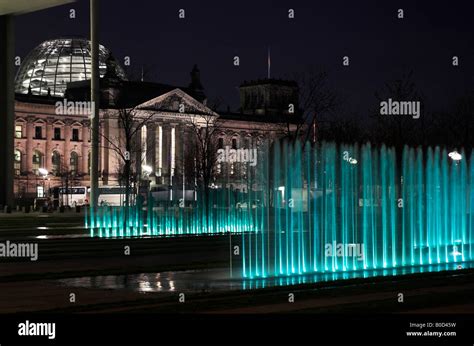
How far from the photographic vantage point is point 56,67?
443 feet

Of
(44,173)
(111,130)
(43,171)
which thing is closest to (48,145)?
(111,130)

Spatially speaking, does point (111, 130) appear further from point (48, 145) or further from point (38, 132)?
point (38, 132)

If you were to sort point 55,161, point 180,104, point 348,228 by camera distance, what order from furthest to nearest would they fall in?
point 180,104
point 55,161
point 348,228

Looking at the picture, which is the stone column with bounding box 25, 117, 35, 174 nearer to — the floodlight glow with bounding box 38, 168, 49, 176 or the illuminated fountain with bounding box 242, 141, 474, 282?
the floodlight glow with bounding box 38, 168, 49, 176

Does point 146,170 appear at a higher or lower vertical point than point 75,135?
lower

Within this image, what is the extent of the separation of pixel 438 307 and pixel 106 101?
97.8 metres

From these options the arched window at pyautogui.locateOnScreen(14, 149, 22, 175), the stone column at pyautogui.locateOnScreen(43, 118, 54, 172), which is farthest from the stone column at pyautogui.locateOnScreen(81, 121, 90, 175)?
the arched window at pyautogui.locateOnScreen(14, 149, 22, 175)

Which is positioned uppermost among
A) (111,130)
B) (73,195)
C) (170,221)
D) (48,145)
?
(111,130)

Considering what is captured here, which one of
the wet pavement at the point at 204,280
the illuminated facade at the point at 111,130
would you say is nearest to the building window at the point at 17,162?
the illuminated facade at the point at 111,130

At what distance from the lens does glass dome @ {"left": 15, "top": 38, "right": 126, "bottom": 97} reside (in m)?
133

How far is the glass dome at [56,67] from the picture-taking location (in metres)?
133

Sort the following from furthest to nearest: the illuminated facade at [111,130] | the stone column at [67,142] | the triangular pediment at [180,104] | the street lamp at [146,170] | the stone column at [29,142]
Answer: the triangular pediment at [180,104] < the stone column at [67,142] < the stone column at [29,142] < the illuminated facade at [111,130] < the street lamp at [146,170]

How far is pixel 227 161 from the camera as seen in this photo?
82.6 metres

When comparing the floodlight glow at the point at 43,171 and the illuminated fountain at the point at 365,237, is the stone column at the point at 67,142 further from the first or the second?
the illuminated fountain at the point at 365,237
